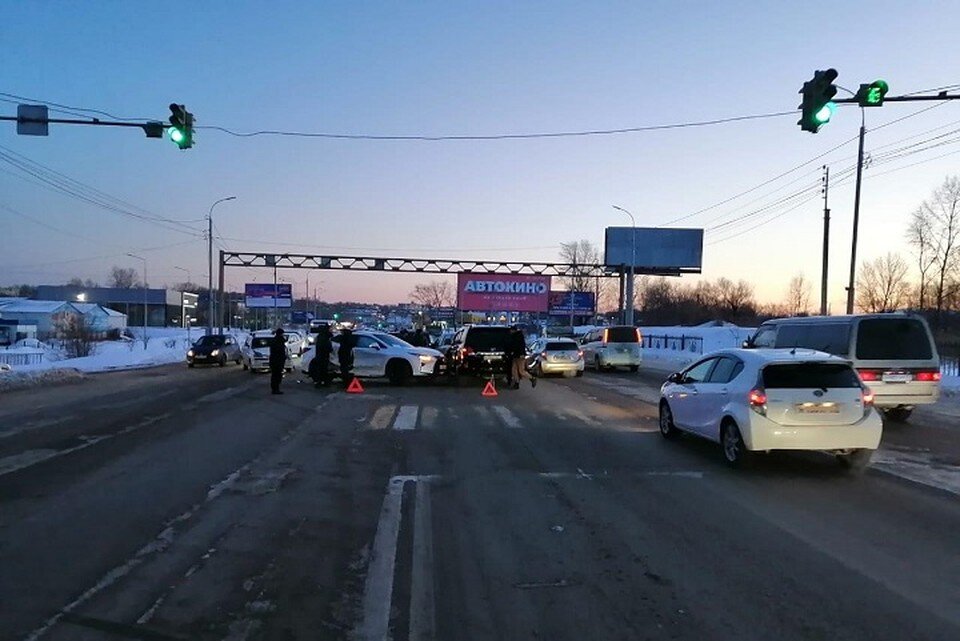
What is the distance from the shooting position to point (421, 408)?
1720cm

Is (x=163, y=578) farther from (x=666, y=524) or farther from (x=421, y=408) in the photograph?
(x=421, y=408)

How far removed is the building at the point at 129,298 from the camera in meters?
139

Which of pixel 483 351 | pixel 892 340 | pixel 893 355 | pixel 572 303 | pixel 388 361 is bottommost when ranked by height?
pixel 388 361

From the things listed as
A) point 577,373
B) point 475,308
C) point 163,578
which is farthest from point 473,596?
point 475,308

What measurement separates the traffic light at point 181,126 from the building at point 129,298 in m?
130

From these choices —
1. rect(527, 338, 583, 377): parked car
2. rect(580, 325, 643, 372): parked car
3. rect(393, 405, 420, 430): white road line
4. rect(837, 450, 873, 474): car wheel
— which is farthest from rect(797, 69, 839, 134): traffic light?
rect(580, 325, 643, 372): parked car

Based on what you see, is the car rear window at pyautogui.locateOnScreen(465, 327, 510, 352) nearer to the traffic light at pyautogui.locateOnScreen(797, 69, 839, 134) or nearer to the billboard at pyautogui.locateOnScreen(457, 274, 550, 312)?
the traffic light at pyautogui.locateOnScreen(797, 69, 839, 134)

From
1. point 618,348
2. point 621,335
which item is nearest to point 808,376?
point 618,348

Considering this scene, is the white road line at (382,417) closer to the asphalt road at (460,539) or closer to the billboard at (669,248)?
the asphalt road at (460,539)

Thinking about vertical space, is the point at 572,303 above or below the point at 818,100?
below

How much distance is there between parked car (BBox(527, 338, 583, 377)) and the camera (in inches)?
1192

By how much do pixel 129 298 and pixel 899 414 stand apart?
470 feet

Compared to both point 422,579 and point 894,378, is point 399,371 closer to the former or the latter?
point 894,378

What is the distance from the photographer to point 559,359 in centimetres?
3025
